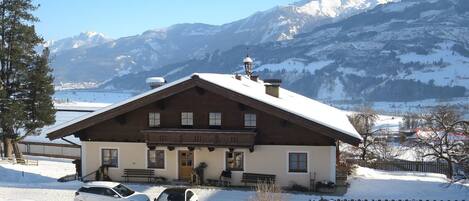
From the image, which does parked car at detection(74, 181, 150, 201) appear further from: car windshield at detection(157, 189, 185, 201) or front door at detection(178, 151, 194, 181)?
front door at detection(178, 151, 194, 181)

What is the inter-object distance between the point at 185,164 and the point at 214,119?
3219mm

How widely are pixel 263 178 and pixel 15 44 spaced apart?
23.4 metres

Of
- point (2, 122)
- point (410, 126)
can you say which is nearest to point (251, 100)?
point (2, 122)

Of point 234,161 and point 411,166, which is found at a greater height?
point 234,161

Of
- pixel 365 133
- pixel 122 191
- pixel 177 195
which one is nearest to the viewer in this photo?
pixel 177 195

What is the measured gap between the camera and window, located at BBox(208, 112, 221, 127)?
109 feet

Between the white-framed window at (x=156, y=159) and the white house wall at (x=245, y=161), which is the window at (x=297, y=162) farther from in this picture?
the white-framed window at (x=156, y=159)

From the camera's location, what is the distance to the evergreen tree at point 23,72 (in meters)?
43.8

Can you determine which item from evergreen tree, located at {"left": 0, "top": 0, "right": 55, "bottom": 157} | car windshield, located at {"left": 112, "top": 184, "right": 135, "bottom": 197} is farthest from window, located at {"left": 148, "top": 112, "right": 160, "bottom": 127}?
evergreen tree, located at {"left": 0, "top": 0, "right": 55, "bottom": 157}

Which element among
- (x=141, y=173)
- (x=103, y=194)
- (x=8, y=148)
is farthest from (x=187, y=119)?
(x=8, y=148)

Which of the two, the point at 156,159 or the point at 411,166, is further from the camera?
the point at 411,166

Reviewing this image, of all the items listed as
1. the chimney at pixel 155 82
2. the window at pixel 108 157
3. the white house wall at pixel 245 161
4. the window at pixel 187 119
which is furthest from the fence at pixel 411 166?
the window at pixel 108 157

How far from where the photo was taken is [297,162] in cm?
3228

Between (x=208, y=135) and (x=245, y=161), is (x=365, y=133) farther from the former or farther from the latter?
(x=208, y=135)
